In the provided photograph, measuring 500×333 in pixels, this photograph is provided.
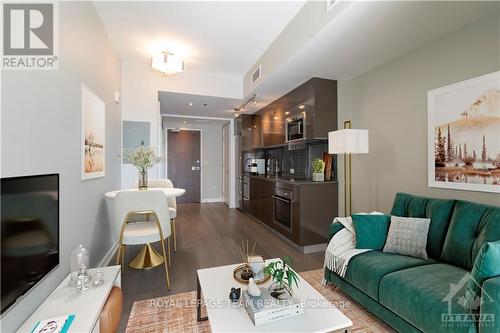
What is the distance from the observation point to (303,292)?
147cm

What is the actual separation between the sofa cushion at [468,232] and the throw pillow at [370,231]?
1.41 ft

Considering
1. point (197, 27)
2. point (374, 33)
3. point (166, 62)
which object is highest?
point (197, 27)

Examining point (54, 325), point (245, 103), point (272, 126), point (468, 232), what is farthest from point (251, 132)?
point (54, 325)

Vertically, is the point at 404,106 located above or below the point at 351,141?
above

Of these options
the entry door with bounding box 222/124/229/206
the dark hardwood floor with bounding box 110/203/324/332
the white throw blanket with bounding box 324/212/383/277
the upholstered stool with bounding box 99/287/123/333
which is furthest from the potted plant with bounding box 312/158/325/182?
the entry door with bounding box 222/124/229/206

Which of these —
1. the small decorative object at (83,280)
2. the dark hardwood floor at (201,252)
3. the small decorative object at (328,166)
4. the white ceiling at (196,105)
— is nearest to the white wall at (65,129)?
the small decorative object at (83,280)

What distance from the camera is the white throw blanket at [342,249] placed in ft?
6.51

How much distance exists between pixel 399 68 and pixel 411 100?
415 mm

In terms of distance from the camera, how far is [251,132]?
5355mm

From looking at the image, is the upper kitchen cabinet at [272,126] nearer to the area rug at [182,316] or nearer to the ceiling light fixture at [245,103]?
the ceiling light fixture at [245,103]

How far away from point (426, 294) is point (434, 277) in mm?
222

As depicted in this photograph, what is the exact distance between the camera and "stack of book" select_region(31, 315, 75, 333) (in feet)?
3.52

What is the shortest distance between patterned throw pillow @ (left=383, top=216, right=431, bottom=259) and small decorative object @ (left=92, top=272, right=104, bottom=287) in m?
2.19

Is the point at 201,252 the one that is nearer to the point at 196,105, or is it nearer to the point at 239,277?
the point at 239,277
